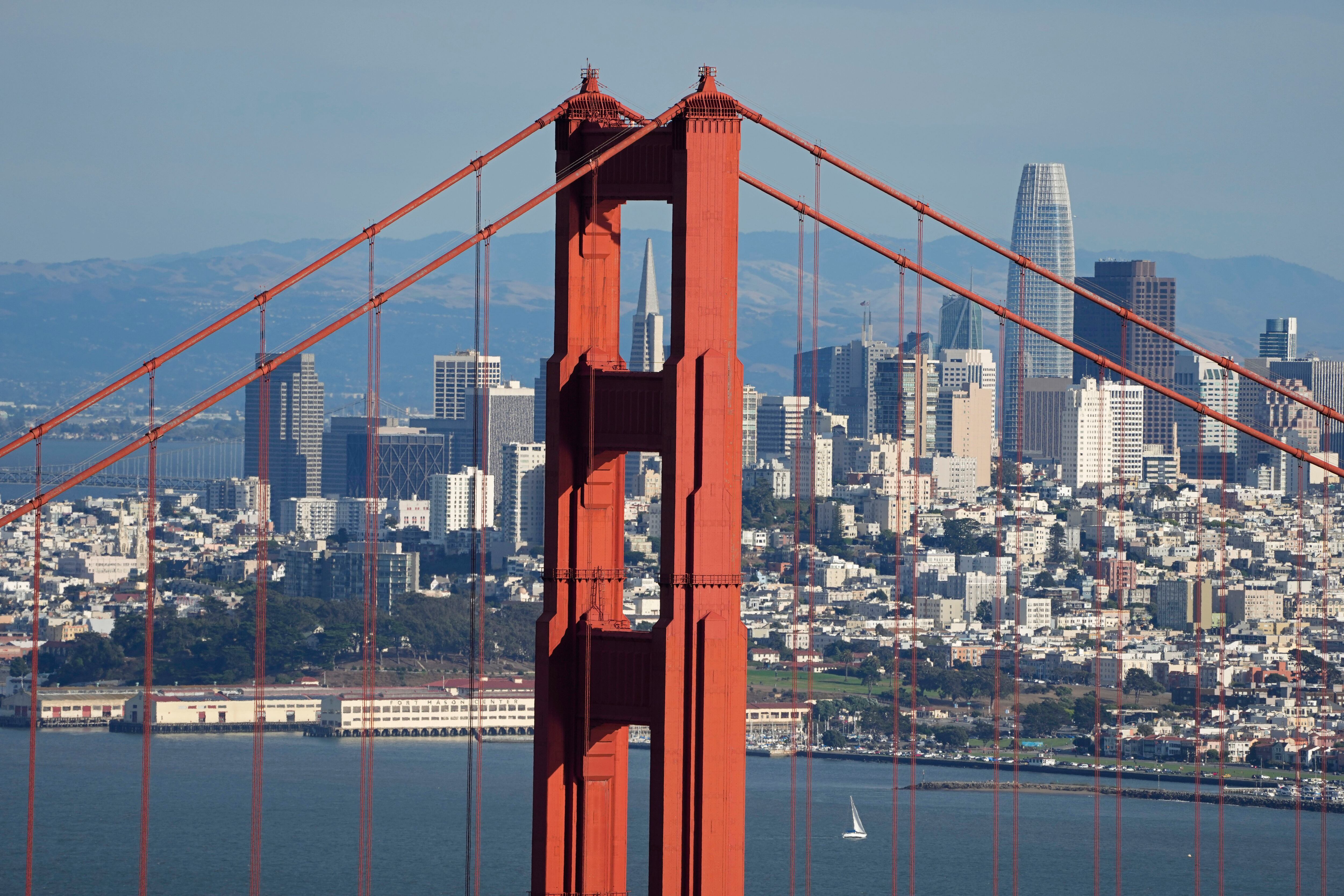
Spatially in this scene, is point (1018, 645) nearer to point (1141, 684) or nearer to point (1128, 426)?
point (1141, 684)

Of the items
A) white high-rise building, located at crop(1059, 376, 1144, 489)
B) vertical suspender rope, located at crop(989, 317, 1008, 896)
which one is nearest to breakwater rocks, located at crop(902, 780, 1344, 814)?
vertical suspender rope, located at crop(989, 317, 1008, 896)

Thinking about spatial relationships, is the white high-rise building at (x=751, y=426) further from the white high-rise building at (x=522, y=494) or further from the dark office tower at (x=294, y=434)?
the dark office tower at (x=294, y=434)

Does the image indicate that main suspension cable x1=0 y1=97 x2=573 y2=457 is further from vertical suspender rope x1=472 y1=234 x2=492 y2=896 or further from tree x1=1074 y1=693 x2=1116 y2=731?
tree x1=1074 y1=693 x2=1116 y2=731

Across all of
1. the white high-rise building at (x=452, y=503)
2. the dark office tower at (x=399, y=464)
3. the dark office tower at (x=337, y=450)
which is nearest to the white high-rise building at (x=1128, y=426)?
the white high-rise building at (x=452, y=503)

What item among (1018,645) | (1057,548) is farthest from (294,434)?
(1018,645)

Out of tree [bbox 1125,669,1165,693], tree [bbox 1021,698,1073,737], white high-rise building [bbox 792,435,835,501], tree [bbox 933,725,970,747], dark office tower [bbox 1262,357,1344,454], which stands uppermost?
dark office tower [bbox 1262,357,1344,454]

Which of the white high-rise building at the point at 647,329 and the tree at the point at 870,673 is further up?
the white high-rise building at the point at 647,329
